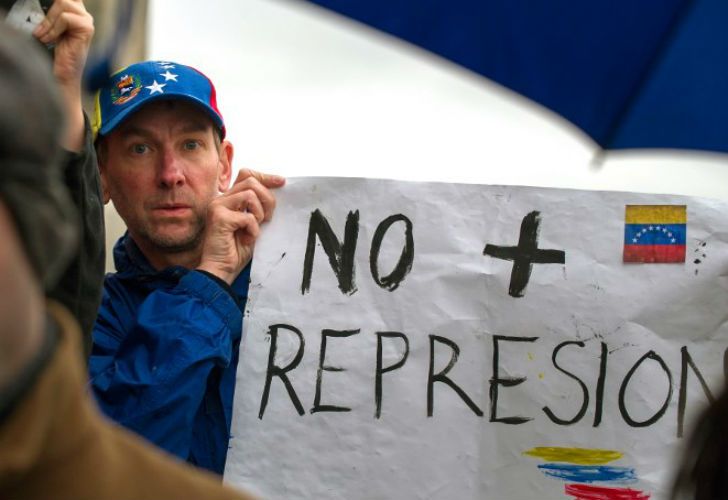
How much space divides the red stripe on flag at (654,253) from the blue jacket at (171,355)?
2.79 ft

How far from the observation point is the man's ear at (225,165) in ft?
9.37

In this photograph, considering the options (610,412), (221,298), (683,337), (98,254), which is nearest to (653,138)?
(683,337)

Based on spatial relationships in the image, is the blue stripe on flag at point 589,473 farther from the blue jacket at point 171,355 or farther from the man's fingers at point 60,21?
the man's fingers at point 60,21

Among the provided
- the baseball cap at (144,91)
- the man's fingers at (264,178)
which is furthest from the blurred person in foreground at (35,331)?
the baseball cap at (144,91)

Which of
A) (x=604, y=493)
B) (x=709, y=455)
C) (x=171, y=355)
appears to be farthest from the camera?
(x=604, y=493)

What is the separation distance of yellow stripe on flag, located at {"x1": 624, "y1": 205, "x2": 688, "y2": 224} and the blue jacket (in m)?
0.86

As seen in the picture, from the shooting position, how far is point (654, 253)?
8.41 feet

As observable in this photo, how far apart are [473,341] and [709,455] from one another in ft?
3.73

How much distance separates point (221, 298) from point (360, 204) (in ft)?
1.29

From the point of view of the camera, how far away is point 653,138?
2.65 metres

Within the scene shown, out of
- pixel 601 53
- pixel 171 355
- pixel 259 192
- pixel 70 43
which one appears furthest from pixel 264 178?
pixel 601 53

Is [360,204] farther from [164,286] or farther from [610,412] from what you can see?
[610,412]

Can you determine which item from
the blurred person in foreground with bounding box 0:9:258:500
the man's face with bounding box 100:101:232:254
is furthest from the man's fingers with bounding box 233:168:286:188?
the blurred person in foreground with bounding box 0:9:258:500

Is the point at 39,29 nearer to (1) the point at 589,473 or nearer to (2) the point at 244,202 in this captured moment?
(2) the point at 244,202
